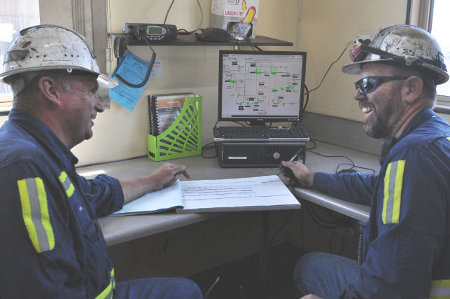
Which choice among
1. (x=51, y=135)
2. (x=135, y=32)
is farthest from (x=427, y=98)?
(x=135, y=32)

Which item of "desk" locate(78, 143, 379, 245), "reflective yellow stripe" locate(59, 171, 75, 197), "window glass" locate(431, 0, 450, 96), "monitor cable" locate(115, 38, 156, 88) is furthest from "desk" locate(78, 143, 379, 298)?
"window glass" locate(431, 0, 450, 96)

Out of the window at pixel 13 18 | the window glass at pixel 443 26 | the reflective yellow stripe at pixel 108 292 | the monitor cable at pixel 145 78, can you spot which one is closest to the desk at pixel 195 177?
the reflective yellow stripe at pixel 108 292

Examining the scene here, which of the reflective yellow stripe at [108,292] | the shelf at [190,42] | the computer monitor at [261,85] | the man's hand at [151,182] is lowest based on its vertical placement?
the reflective yellow stripe at [108,292]

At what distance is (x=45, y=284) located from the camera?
3.34 feet

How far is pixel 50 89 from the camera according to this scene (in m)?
1.22

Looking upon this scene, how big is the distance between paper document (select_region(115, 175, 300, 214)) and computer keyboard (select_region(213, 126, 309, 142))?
0.81 feet

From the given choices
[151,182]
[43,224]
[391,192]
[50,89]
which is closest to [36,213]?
[43,224]

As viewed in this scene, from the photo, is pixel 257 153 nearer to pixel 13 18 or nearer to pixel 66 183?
pixel 66 183

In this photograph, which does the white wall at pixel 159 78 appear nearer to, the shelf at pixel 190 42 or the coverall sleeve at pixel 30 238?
the shelf at pixel 190 42

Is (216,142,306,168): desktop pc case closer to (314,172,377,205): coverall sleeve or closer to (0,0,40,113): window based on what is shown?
(314,172,377,205): coverall sleeve

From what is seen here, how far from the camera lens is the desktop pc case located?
6.75ft

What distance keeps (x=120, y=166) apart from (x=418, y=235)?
4.55ft

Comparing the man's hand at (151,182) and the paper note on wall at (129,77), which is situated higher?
the paper note on wall at (129,77)

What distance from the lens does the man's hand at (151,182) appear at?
1.66 metres
